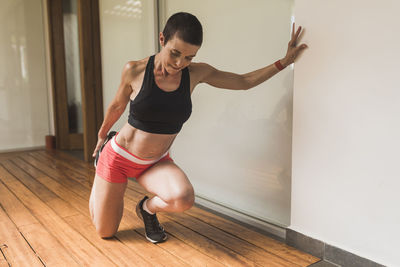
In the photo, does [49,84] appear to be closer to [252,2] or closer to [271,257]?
[252,2]

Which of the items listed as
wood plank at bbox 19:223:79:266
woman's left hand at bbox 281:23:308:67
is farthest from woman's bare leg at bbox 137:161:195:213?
woman's left hand at bbox 281:23:308:67

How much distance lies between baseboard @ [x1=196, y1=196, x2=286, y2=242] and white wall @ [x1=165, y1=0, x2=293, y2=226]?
0.03 meters

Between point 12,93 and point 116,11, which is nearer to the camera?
point 116,11

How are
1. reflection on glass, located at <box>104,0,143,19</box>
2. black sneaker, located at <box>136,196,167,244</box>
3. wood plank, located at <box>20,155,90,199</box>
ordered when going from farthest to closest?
reflection on glass, located at <box>104,0,143,19</box>, wood plank, located at <box>20,155,90,199</box>, black sneaker, located at <box>136,196,167,244</box>

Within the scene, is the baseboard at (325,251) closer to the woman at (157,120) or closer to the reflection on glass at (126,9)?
the woman at (157,120)

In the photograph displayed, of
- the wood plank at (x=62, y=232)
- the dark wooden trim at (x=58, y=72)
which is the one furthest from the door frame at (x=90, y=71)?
the wood plank at (x=62, y=232)

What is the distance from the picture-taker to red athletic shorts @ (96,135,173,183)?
5.45 ft

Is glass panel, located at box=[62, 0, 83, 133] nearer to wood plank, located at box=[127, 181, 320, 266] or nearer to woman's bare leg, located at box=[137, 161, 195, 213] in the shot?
wood plank, located at box=[127, 181, 320, 266]

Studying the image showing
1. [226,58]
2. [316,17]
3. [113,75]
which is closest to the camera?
[316,17]

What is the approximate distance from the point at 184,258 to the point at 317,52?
1.15 metres

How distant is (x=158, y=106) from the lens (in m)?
1.49

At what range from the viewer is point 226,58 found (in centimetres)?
212

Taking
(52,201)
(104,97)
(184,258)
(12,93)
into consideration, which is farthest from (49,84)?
(184,258)

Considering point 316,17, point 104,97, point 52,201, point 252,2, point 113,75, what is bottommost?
point 52,201
